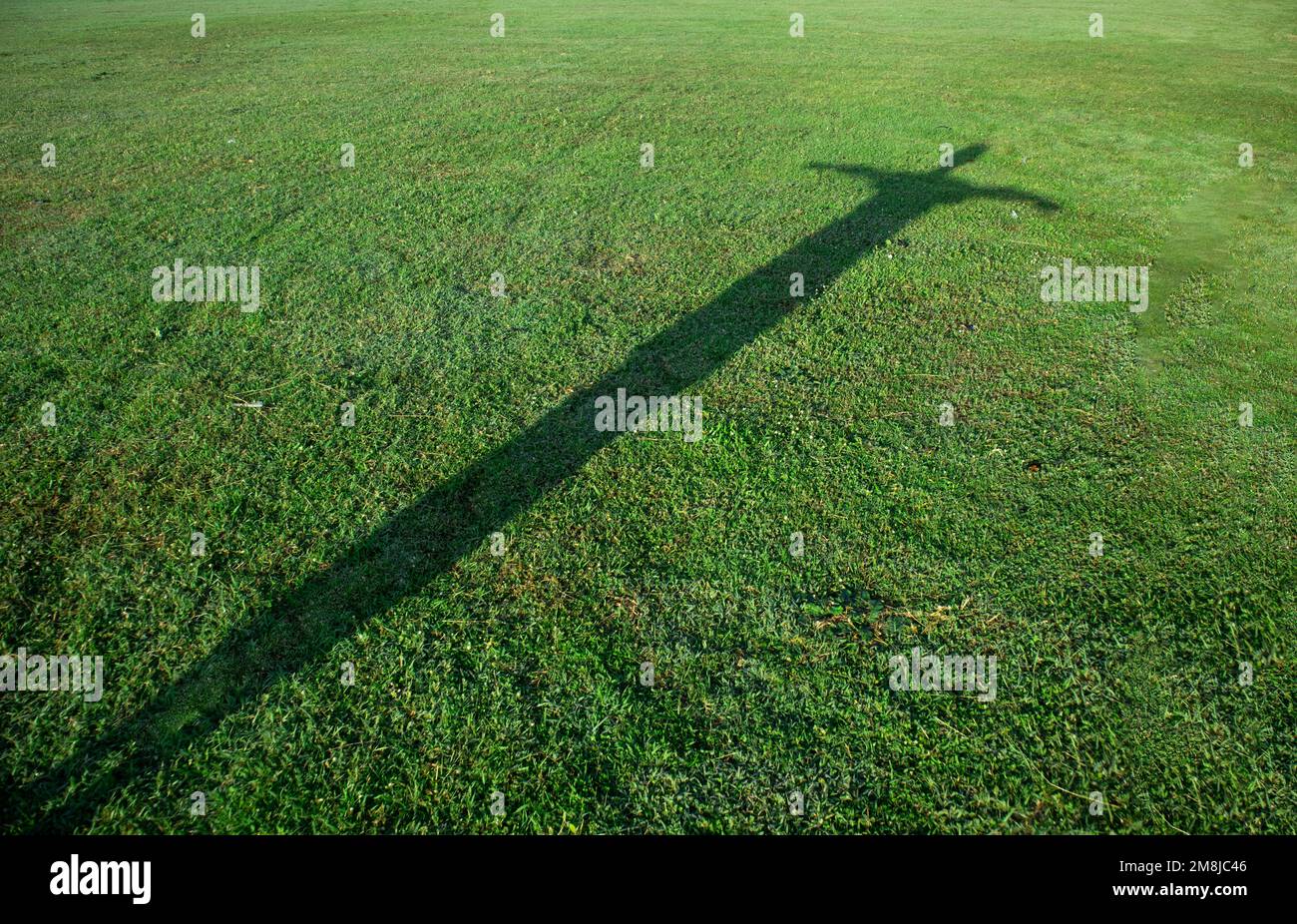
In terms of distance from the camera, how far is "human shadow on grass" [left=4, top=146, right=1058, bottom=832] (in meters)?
3.30

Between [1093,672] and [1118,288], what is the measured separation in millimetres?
5174

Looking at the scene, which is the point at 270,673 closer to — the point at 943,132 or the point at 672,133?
the point at 672,133

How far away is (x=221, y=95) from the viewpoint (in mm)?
14484

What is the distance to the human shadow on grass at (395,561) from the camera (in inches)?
130

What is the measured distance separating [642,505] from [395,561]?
4.91 ft

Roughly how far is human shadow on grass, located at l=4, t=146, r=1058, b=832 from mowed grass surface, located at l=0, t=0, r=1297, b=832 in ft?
0.09

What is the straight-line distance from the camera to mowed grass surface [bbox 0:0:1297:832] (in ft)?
11.0

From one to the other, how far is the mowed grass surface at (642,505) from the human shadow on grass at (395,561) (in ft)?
0.09

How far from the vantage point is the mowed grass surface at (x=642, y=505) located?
335cm

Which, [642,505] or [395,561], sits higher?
[642,505]

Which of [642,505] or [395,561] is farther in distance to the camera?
[642,505]

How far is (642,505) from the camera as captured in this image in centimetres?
475

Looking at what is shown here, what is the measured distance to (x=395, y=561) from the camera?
4.33 metres
